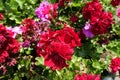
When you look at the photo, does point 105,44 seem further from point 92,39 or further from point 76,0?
point 76,0

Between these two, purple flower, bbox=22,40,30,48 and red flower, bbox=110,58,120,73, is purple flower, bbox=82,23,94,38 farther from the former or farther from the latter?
purple flower, bbox=22,40,30,48

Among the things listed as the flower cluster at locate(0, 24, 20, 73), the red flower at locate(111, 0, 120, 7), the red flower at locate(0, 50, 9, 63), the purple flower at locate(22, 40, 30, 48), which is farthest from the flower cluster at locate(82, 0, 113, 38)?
the red flower at locate(0, 50, 9, 63)

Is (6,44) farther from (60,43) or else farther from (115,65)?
(115,65)

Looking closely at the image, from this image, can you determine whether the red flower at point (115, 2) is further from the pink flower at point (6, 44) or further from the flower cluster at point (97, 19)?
the pink flower at point (6, 44)

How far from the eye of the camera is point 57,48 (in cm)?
248

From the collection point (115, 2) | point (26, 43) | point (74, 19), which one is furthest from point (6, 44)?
point (115, 2)

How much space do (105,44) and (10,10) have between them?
0.96m

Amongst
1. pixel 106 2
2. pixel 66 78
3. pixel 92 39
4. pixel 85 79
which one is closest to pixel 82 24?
pixel 92 39

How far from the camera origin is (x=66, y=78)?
305 centimetres

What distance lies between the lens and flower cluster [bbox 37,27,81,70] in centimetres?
249

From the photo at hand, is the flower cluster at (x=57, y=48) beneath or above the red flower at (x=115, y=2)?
beneath

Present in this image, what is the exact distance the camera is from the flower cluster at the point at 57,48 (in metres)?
2.49

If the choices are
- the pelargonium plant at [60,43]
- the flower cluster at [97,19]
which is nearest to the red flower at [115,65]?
the pelargonium plant at [60,43]

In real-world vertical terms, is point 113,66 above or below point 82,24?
below
